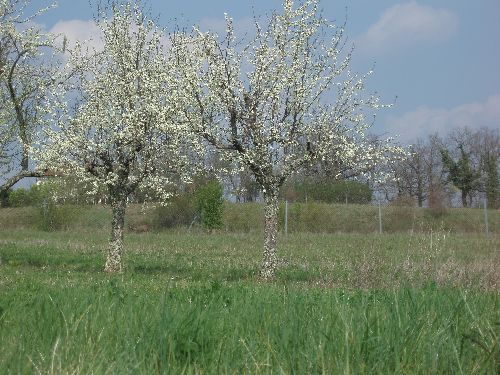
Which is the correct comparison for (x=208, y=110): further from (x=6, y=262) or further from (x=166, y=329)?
(x=166, y=329)

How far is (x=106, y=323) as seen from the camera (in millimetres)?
4121

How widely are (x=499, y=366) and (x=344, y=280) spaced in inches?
383

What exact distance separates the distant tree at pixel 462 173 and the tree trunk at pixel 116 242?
54.2 metres

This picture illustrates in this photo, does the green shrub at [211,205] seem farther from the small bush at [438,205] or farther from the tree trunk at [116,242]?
the tree trunk at [116,242]

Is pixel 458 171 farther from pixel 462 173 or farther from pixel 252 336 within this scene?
pixel 252 336

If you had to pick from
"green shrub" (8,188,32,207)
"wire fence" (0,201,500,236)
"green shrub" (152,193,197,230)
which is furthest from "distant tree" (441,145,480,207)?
"green shrub" (8,188,32,207)

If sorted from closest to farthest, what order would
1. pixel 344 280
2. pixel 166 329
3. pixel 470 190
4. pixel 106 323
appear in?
pixel 166 329 → pixel 106 323 → pixel 344 280 → pixel 470 190

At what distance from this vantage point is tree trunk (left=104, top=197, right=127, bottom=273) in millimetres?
18922

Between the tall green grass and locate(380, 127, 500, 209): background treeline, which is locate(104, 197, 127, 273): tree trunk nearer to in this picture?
the tall green grass

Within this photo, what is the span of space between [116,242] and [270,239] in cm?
515

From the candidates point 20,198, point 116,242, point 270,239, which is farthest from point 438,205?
point 20,198

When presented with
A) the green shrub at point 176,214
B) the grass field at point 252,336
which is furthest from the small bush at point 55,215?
the grass field at point 252,336

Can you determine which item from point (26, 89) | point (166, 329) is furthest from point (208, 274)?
point (166, 329)

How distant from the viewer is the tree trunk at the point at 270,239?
17000mm
